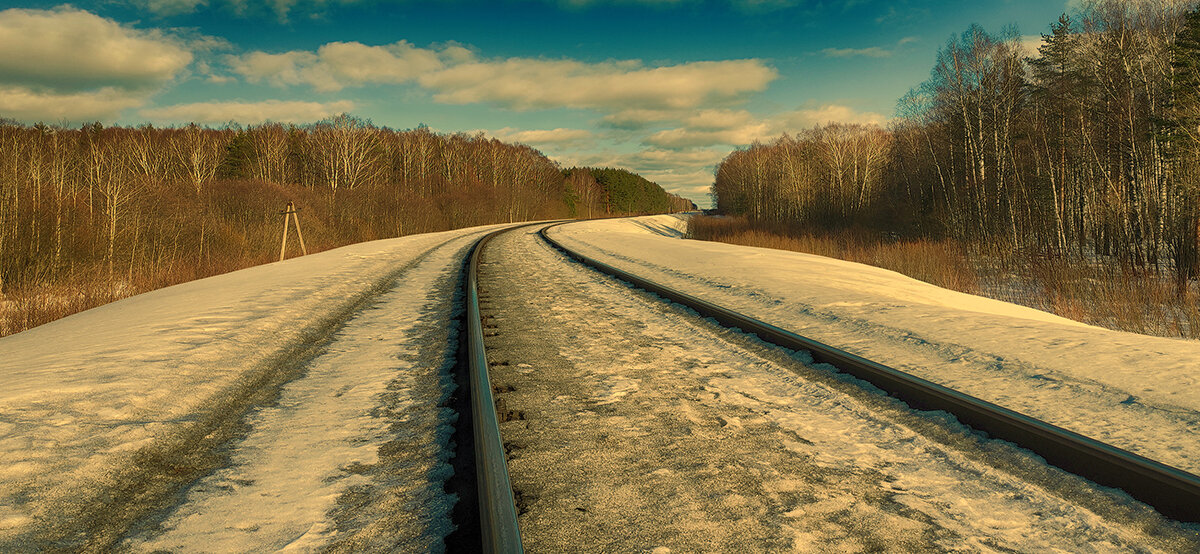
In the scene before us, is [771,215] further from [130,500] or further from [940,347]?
[130,500]

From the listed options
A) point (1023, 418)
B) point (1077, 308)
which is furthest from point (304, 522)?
point (1077, 308)

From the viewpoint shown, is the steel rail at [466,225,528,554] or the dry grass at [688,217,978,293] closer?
the steel rail at [466,225,528,554]

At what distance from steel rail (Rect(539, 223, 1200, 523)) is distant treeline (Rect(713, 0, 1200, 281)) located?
13958 millimetres

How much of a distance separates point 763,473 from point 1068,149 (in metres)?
32.1

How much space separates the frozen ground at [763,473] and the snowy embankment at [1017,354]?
0.87 m

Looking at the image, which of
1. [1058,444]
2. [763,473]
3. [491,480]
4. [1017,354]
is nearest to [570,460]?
[491,480]

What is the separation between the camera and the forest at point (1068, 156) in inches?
693

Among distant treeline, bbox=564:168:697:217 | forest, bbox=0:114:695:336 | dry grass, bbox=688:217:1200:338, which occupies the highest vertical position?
distant treeline, bbox=564:168:697:217

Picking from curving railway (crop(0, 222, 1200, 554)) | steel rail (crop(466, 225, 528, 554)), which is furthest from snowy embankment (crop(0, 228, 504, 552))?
steel rail (crop(466, 225, 528, 554))

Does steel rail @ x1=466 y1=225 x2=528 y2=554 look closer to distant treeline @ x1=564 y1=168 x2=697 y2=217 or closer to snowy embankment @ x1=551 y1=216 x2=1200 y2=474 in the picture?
snowy embankment @ x1=551 y1=216 x2=1200 y2=474

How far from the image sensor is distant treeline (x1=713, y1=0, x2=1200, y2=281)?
61.0 ft

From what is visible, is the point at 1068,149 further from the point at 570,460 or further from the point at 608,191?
the point at 608,191

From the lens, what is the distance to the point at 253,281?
38.0ft

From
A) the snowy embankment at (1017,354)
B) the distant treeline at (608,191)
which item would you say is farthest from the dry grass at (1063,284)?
the distant treeline at (608,191)
